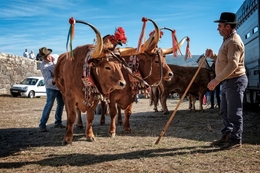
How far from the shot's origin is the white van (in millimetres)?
22328

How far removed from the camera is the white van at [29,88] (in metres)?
22.3

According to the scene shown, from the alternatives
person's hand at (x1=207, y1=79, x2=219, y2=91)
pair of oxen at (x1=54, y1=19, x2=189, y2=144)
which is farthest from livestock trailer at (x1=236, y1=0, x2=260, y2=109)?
person's hand at (x1=207, y1=79, x2=219, y2=91)

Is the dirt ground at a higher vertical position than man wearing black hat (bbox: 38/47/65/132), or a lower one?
lower

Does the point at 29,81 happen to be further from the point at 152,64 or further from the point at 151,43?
the point at 151,43

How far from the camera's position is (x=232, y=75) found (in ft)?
16.1

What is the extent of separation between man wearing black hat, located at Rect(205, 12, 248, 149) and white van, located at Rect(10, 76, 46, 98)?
781 inches

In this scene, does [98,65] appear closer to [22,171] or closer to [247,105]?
[22,171]

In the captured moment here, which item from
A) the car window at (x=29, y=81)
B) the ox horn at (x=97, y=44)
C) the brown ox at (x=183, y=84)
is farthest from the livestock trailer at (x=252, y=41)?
the car window at (x=29, y=81)

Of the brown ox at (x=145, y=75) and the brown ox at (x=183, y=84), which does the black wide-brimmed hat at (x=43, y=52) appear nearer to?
the brown ox at (x=145, y=75)

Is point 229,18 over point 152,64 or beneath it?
over

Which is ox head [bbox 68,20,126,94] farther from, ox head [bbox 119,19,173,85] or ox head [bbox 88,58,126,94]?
ox head [bbox 119,19,173,85]

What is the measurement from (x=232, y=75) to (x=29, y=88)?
20.4 metres

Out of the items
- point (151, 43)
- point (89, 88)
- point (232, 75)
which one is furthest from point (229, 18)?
point (89, 88)

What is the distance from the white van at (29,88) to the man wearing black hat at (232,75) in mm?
19830
